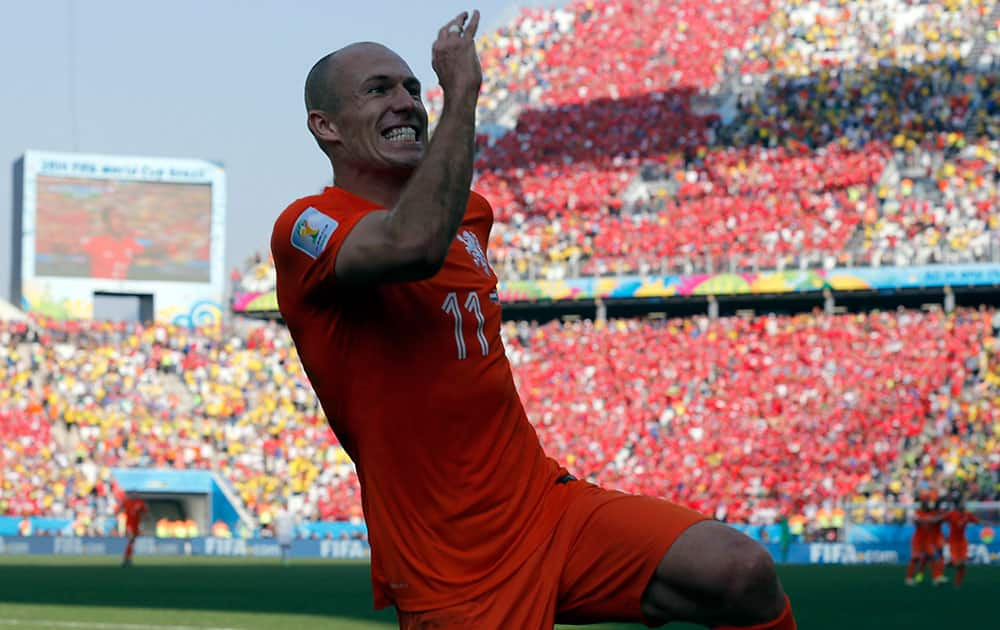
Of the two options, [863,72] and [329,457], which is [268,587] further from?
[863,72]

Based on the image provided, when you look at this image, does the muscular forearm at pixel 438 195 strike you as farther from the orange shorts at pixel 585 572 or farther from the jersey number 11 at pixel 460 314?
the orange shorts at pixel 585 572

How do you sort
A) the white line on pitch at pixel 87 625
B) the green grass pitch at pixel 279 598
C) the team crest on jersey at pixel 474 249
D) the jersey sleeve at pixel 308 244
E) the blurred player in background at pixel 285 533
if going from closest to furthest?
the jersey sleeve at pixel 308 244, the team crest on jersey at pixel 474 249, the white line on pitch at pixel 87 625, the green grass pitch at pixel 279 598, the blurred player in background at pixel 285 533

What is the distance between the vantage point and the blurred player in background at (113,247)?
174 feet

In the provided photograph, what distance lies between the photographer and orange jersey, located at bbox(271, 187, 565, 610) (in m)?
4.29

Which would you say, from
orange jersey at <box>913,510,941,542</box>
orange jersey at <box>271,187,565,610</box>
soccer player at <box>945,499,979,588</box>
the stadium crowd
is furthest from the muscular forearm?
the stadium crowd

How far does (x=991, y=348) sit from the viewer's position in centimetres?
3616

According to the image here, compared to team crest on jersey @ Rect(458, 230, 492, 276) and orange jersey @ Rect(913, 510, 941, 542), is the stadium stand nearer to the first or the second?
orange jersey @ Rect(913, 510, 941, 542)

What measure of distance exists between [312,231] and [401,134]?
0.42 m

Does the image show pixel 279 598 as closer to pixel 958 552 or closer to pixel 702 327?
pixel 958 552

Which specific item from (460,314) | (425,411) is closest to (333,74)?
(460,314)

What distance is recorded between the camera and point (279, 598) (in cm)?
2000

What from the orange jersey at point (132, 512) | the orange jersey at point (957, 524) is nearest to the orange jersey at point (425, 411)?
the orange jersey at point (957, 524)

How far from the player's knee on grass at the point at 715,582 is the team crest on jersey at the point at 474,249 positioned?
97 cm

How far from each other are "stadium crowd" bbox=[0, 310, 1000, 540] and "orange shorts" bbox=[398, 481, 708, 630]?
1095 inches
